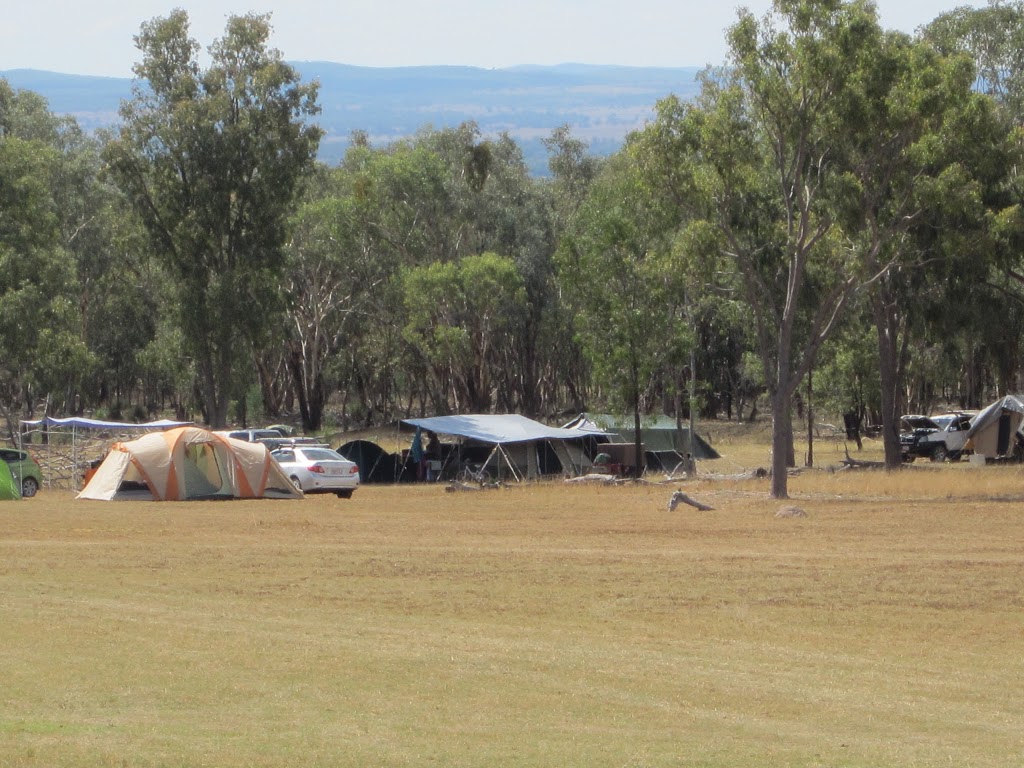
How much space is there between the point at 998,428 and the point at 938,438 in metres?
4.03

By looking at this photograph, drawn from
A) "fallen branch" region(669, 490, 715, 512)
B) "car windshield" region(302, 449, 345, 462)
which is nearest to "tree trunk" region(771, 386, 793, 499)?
"fallen branch" region(669, 490, 715, 512)

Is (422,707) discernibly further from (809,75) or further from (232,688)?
(809,75)

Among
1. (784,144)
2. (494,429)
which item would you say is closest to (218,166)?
(494,429)

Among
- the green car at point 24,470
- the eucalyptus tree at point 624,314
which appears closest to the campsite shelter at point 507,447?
the eucalyptus tree at point 624,314

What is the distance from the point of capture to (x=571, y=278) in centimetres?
4638

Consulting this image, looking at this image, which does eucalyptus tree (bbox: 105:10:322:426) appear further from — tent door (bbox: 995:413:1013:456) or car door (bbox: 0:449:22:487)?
tent door (bbox: 995:413:1013:456)

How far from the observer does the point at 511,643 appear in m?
12.9

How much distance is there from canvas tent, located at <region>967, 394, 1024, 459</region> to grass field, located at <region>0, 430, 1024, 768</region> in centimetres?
2397

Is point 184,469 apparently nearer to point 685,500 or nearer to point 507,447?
point 685,500

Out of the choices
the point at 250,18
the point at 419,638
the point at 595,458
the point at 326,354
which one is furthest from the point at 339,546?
the point at 326,354

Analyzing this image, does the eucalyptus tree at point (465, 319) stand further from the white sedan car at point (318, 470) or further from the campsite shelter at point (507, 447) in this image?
the white sedan car at point (318, 470)

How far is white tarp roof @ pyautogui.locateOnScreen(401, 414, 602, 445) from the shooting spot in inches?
1620

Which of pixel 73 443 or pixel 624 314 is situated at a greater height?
pixel 624 314

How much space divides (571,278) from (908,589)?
30453 millimetres
